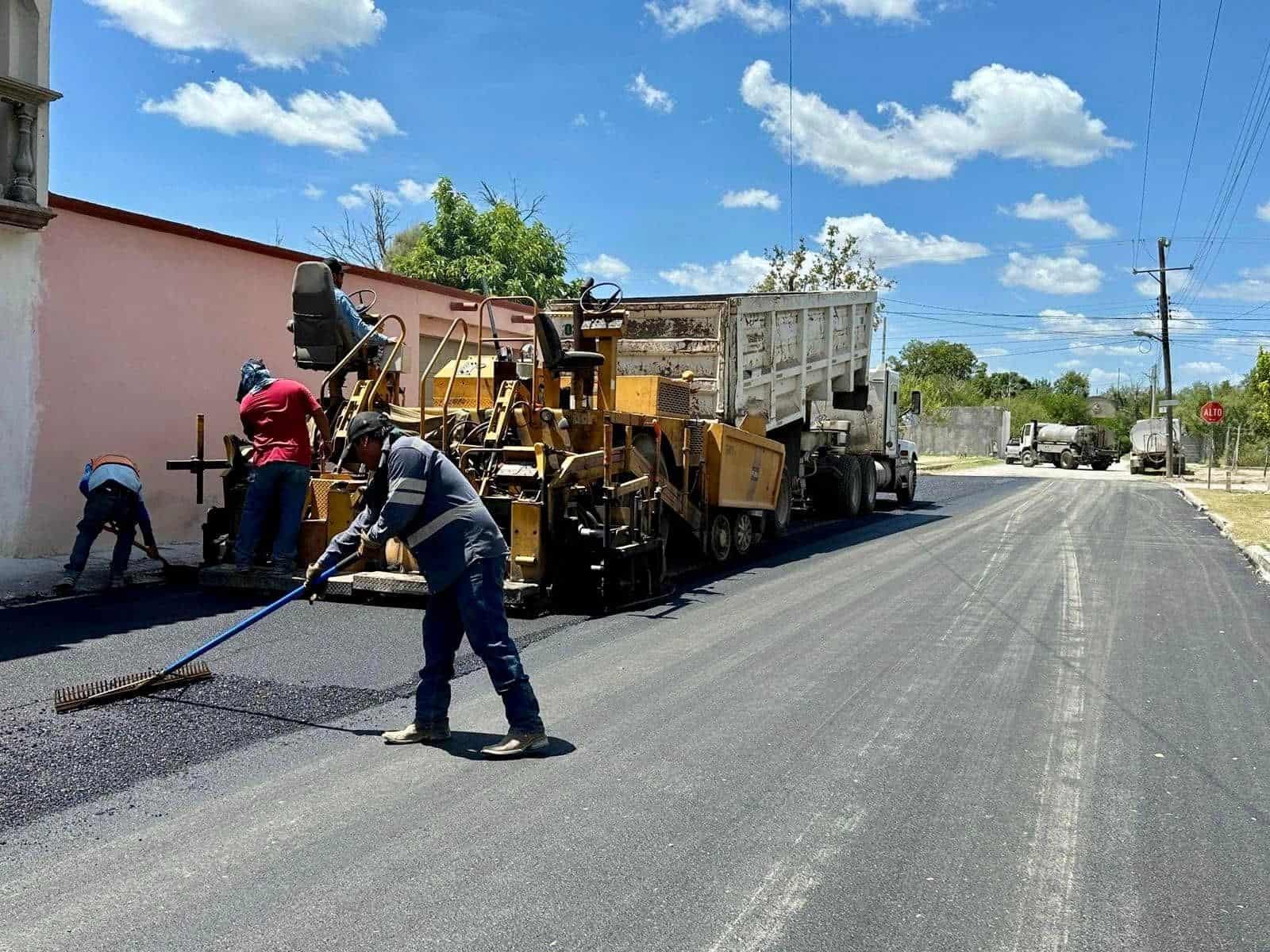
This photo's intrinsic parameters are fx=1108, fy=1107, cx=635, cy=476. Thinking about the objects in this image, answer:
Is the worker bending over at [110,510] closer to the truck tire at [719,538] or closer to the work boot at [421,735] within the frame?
the work boot at [421,735]

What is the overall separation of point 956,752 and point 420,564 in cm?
262

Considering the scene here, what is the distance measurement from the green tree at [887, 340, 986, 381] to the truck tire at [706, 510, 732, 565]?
3346 inches

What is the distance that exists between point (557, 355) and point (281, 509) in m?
2.56

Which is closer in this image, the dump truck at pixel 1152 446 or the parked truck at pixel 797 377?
the parked truck at pixel 797 377

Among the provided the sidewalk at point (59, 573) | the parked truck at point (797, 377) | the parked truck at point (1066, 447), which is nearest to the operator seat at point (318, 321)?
the parked truck at point (797, 377)

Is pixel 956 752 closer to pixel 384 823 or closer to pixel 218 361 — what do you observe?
pixel 384 823

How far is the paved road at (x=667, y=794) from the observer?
3414mm

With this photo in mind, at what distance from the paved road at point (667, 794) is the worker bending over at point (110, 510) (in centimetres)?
78

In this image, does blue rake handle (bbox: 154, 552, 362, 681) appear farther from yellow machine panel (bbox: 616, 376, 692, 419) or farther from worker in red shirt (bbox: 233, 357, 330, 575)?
yellow machine panel (bbox: 616, 376, 692, 419)

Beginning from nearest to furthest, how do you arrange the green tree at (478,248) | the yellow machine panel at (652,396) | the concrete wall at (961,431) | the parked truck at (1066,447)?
1. the yellow machine panel at (652,396)
2. the green tree at (478,248)
3. the parked truck at (1066,447)
4. the concrete wall at (961,431)

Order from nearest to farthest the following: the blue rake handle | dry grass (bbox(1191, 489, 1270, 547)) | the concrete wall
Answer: the blue rake handle → dry grass (bbox(1191, 489, 1270, 547)) → the concrete wall

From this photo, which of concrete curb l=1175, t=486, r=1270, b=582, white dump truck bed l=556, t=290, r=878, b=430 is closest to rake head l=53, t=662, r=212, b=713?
white dump truck bed l=556, t=290, r=878, b=430

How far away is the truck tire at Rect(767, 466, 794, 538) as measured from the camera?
14258mm

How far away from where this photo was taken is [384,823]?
4129 millimetres
